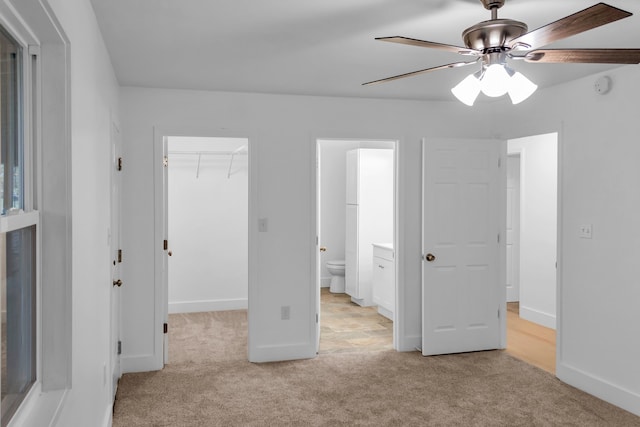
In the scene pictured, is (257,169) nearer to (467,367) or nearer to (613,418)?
(467,367)

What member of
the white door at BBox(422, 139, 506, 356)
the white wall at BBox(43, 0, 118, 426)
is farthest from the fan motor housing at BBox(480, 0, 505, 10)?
the white door at BBox(422, 139, 506, 356)

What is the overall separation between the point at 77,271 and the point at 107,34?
155 centimetres

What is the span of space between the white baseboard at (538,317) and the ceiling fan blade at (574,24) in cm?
428

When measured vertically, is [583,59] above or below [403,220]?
above

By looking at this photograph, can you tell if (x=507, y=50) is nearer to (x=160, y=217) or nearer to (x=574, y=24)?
(x=574, y=24)

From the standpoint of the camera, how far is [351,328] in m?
5.61

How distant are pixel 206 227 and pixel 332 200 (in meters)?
2.33

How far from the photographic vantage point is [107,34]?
9.48 ft

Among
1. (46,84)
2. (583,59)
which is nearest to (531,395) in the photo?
(583,59)

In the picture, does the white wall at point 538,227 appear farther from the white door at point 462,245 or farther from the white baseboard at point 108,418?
the white baseboard at point 108,418

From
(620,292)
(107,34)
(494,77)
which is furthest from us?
(620,292)

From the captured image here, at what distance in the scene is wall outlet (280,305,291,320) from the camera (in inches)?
179

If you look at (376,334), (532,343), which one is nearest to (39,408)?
(376,334)

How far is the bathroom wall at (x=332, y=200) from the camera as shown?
7.99m
